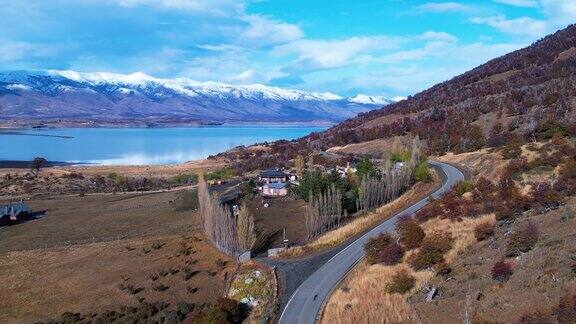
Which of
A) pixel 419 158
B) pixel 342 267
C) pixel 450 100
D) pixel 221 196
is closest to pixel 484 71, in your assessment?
pixel 450 100

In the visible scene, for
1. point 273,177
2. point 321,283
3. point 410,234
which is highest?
point 273,177

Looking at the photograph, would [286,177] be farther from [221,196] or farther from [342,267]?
[342,267]

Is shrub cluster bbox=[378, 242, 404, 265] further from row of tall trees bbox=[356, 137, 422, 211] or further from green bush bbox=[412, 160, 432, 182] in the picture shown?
green bush bbox=[412, 160, 432, 182]

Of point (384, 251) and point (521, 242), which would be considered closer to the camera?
point (521, 242)

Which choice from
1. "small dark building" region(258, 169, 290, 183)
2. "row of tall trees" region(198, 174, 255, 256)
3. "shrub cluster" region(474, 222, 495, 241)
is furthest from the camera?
"small dark building" region(258, 169, 290, 183)

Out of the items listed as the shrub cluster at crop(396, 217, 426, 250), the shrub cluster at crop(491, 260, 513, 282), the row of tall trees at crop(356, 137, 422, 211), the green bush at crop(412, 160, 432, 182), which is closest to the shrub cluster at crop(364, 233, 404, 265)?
the shrub cluster at crop(396, 217, 426, 250)

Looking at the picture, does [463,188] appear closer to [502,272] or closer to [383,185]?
[383,185]

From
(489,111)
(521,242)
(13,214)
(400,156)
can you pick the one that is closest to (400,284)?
(521,242)
